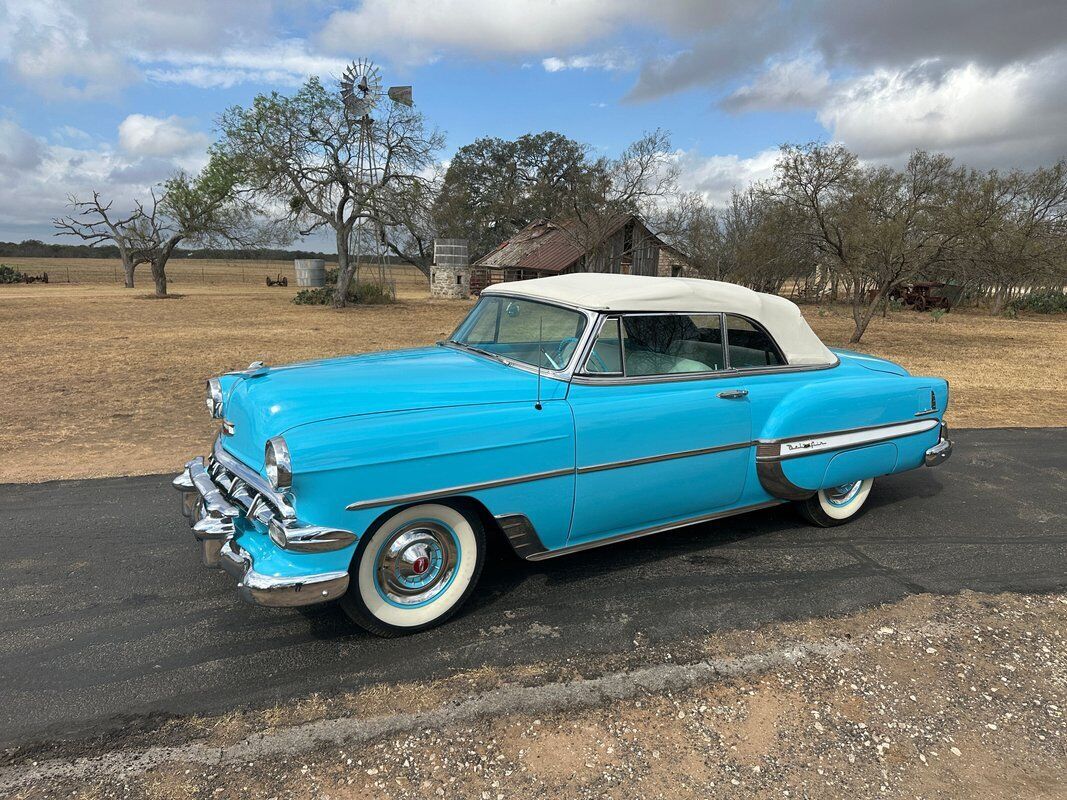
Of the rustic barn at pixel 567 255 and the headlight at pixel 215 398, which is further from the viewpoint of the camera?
the rustic barn at pixel 567 255

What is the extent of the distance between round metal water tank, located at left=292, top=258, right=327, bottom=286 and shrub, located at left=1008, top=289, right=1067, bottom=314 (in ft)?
128

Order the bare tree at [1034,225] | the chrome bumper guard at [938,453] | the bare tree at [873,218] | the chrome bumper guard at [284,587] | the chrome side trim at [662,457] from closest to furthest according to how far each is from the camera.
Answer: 1. the chrome bumper guard at [284,587]
2. the chrome side trim at [662,457]
3. the chrome bumper guard at [938,453]
4. the bare tree at [873,218]
5. the bare tree at [1034,225]

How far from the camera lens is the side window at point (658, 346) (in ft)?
11.3

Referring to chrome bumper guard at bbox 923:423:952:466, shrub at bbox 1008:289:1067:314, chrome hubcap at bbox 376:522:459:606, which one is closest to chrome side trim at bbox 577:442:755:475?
chrome hubcap at bbox 376:522:459:606

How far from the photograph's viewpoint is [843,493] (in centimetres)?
446

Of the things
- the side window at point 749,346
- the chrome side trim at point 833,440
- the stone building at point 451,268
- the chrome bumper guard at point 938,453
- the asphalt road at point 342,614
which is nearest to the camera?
the asphalt road at point 342,614

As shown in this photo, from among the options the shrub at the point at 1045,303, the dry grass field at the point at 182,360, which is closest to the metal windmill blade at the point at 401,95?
the dry grass field at the point at 182,360

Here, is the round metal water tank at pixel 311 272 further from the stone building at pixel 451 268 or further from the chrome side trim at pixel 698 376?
the chrome side trim at pixel 698 376

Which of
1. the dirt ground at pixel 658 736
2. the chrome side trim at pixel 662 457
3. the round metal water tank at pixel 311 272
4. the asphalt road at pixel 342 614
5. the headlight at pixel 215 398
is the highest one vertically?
the round metal water tank at pixel 311 272

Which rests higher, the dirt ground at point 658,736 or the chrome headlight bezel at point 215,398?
the chrome headlight bezel at point 215,398

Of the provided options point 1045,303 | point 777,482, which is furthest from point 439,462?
point 1045,303

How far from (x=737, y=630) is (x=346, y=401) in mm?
2201

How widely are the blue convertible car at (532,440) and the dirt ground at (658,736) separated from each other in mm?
542

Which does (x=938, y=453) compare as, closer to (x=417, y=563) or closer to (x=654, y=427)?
(x=654, y=427)
